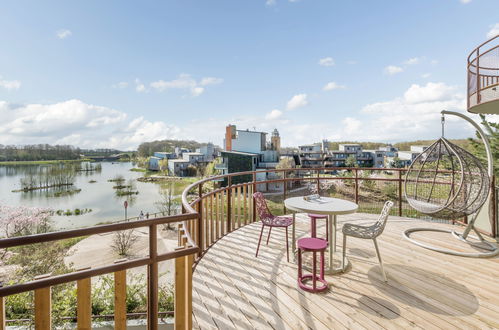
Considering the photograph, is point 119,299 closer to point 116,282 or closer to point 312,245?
point 116,282

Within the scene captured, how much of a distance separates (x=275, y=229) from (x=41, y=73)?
104ft

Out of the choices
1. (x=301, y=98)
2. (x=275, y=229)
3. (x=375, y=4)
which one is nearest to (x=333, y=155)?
(x=301, y=98)

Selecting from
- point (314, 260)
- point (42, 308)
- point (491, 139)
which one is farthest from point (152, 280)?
point (491, 139)

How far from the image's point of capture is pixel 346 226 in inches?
111

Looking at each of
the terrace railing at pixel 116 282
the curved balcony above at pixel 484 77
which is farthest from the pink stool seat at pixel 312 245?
the curved balcony above at pixel 484 77

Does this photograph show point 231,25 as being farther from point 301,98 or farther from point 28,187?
point 28,187

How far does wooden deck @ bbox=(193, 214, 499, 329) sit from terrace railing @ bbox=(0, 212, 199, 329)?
27.8 inches

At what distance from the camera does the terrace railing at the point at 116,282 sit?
107cm

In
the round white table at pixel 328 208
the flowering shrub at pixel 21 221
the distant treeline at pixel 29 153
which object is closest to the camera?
the round white table at pixel 328 208

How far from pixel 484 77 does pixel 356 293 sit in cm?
774

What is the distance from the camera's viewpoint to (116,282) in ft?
4.18

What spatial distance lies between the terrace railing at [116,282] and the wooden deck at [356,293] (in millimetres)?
707

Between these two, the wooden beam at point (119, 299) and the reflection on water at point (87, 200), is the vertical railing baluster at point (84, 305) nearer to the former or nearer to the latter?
the wooden beam at point (119, 299)

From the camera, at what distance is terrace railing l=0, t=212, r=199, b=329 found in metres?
1.07
